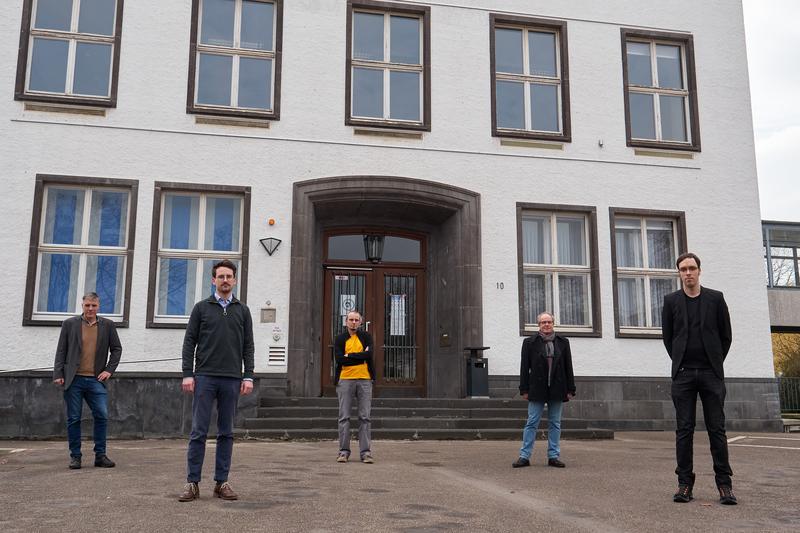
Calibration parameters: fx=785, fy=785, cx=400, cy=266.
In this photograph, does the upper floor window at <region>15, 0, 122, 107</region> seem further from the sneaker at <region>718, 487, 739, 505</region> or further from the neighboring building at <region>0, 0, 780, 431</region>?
the sneaker at <region>718, 487, 739, 505</region>

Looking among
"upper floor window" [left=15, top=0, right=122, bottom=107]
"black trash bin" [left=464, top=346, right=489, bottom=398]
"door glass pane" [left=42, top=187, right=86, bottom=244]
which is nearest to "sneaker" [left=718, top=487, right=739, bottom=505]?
"black trash bin" [left=464, top=346, right=489, bottom=398]

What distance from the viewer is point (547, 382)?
8711 mm

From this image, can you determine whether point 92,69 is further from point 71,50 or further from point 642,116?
point 642,116

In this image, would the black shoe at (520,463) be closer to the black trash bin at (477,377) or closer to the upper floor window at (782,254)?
the black trash bin at (477,377)

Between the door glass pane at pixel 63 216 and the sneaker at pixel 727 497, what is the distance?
1061 cm

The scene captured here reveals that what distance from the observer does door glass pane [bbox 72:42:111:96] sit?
520 inches

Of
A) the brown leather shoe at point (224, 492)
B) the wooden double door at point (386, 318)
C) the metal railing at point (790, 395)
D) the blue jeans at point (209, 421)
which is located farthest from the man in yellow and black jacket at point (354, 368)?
the metal railing at point (790, 395)

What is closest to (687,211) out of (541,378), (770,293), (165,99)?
(541,378)

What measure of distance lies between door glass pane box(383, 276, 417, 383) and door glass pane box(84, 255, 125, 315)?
4.76 m

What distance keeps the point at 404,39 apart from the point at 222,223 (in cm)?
485

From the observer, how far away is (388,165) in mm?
13867

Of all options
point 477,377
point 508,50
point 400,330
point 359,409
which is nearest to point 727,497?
point 359,409

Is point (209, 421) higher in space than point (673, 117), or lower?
lower

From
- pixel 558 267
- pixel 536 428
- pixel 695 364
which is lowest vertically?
pixel 536 428
